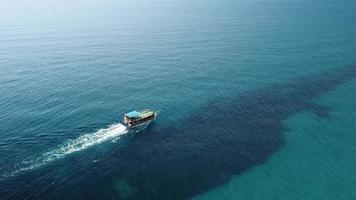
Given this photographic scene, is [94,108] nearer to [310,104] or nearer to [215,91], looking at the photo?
[215,91]

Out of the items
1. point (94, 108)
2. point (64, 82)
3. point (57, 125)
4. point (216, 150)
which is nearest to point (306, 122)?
point (216, 150)

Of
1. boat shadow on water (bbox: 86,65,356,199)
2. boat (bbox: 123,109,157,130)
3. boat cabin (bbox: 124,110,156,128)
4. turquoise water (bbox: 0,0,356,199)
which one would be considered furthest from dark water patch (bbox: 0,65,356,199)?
boat cabin (bbox: 124,110,156,128)

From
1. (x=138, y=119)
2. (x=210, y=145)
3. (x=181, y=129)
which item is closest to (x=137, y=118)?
(x=138, y=119)

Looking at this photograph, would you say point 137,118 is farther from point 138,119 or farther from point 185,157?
point 185,157

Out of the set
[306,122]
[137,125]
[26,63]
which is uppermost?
[26,63]

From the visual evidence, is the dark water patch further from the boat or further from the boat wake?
the boat wake

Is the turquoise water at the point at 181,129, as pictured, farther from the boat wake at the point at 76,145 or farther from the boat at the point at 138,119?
the boat at the point at 138,119
